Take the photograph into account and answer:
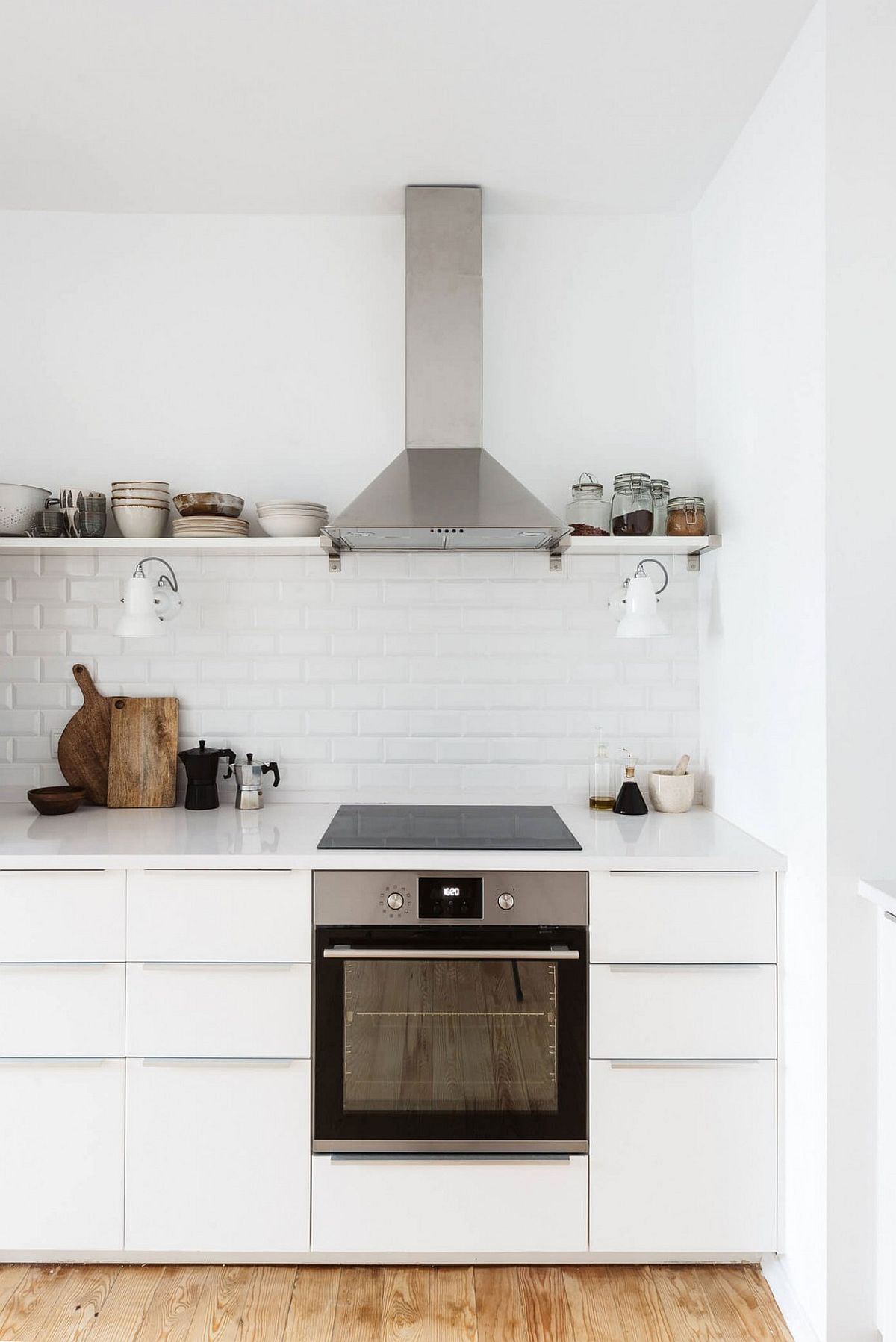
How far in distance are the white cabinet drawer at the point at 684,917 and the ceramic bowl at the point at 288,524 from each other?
125 cm

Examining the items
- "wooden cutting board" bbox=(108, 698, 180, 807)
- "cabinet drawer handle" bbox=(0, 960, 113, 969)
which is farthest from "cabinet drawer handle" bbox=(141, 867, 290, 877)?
"wooden cutting board" bbox=(108, 698, 180, 807)

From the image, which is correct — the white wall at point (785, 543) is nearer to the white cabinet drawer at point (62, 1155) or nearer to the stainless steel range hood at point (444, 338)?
the stainless steel range hood at point (444, 338)

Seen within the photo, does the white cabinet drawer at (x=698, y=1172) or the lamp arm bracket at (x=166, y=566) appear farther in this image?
the lamp arm bracket at (x=166, y=566)

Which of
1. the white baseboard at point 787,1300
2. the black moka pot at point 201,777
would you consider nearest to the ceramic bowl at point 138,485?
the black moka pot at point 201,777

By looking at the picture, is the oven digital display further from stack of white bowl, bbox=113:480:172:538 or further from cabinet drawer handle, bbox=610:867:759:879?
stack of white bowl, bbox=113:480:172:538

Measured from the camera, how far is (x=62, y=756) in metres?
2.68

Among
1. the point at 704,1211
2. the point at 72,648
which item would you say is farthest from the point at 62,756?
the point at 704,1211

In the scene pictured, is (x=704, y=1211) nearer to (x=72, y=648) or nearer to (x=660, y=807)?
(x=660, y=807)

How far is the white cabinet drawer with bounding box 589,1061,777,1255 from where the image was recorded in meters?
2.01

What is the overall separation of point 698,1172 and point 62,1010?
152cm

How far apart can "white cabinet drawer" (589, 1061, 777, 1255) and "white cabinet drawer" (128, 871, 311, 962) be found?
0.87m

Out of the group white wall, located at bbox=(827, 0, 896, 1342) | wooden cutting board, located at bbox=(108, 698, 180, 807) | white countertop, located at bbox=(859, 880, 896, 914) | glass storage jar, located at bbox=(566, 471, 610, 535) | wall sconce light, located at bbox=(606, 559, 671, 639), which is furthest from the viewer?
wooden cutting board, located at bbox=(108, 698, 180, 807)

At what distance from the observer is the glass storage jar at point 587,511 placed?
2.54m

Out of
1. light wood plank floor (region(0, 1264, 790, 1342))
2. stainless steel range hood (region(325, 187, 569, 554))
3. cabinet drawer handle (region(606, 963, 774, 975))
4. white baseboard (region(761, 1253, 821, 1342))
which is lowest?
light wood plank floor (region(0, 1264, 790, 1342))
